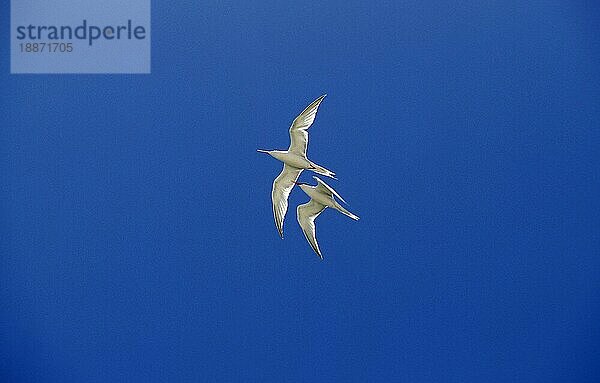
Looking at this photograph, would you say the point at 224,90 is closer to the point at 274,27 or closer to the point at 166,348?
the point at 274,27

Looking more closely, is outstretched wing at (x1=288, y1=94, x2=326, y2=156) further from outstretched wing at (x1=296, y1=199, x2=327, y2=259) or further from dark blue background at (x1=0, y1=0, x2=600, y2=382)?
outstretched wing at (x1=296, y1=199, x2=327, y2=259)

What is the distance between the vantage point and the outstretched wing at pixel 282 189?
1849 millimetres

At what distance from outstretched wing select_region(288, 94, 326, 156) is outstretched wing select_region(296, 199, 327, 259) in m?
0.15

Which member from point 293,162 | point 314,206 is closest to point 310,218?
point 314,206

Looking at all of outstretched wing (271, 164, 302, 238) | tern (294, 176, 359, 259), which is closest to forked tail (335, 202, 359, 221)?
tern (294, 176, 359, 259)

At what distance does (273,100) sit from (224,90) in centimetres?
14

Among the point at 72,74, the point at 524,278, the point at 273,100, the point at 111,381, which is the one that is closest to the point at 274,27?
the point at 273,100

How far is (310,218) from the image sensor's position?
1853 mm

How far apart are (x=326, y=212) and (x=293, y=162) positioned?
17 centimetres

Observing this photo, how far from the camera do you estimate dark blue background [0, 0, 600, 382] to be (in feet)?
6.03

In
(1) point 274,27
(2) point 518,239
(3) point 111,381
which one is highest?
(1) point 274,27

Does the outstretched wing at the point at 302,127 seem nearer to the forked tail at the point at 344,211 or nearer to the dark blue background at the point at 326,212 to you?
the dark blue background at the point at 326,212

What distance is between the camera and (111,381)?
190 centimetres

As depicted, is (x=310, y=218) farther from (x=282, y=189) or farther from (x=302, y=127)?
(x=302, y=127)
